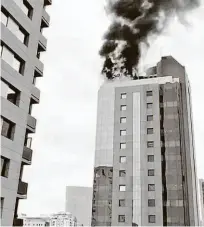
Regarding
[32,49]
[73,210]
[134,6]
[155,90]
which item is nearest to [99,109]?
[155,90]

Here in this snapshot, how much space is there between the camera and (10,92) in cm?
1639

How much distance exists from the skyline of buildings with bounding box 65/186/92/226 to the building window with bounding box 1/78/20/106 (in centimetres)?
9017

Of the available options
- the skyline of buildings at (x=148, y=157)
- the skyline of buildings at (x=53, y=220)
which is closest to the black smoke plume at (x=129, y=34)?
the skyline of buildings at (x=148, y=157)

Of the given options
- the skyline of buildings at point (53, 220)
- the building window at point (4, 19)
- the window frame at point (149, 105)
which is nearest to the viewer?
the building window at point (4, 19)

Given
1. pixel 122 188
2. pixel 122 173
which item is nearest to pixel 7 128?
pixel 122 188

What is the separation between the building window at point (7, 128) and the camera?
15.4 m

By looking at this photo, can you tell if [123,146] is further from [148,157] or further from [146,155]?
[148,157]

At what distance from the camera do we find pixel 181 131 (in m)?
46.9

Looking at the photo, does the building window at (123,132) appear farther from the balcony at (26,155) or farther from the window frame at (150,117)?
the balcony at (26,155)

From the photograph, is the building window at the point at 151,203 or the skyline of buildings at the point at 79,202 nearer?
the building window at the point at 151,203

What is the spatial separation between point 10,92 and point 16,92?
0.46m

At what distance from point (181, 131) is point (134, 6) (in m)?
21.6

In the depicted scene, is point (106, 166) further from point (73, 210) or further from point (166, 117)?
point (73, 210)

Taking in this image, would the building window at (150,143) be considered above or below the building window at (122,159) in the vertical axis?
above
